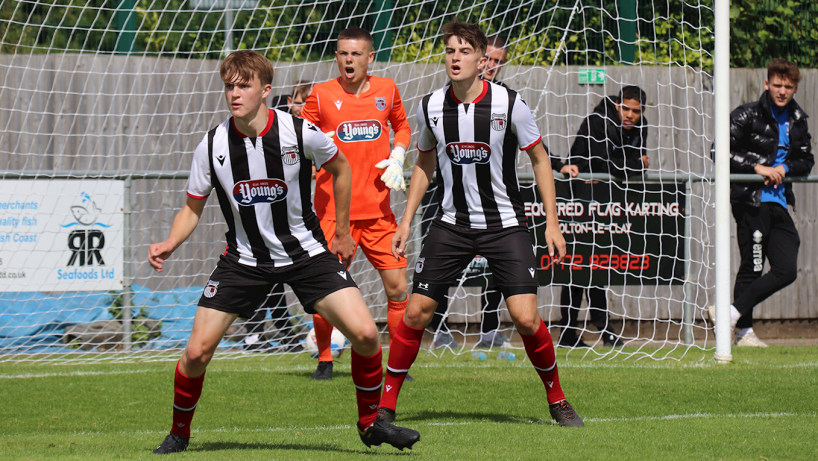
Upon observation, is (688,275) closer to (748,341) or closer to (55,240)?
(748,341)

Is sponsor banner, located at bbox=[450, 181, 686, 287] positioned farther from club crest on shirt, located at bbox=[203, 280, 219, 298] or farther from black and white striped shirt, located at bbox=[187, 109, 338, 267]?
club crest on shirt, located at bbox=[203, 280, 219, 298]

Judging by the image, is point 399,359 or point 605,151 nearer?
point 399,359

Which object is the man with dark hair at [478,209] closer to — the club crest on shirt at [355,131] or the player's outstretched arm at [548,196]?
the player's outstretched arm at [548,196]

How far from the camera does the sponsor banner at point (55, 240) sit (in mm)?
8789

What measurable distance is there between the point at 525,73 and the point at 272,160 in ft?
20.0

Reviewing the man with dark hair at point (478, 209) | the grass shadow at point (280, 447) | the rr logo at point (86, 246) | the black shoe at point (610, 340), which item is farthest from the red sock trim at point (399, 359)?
the rr logo at point (86, 246)

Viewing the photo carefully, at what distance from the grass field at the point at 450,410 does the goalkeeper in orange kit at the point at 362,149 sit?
80 cm

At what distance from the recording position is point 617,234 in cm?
920

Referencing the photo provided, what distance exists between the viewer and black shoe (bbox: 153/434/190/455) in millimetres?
4543

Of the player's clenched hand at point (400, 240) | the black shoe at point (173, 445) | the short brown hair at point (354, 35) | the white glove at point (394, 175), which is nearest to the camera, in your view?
the black shoe at point (173, 445)

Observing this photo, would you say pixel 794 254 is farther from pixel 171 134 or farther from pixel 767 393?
pixel 171 134

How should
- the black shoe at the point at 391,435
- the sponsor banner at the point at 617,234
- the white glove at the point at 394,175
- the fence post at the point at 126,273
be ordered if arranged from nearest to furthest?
1. the black shoe at the point at 391,435
2. the white glove at the point at 394,175
3. the fence post at the point at 126,273
4. the sponsor banner at the point at 617,234

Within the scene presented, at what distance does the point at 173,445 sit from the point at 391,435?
3.50 feet

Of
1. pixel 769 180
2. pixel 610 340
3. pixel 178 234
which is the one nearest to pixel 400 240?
pixel 178 234
